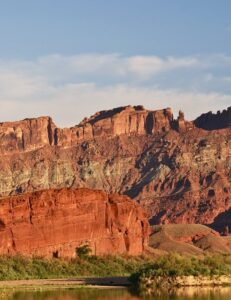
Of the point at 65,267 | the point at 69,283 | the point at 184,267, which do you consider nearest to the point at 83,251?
the point at 65,267

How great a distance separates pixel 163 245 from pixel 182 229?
20.9 meters

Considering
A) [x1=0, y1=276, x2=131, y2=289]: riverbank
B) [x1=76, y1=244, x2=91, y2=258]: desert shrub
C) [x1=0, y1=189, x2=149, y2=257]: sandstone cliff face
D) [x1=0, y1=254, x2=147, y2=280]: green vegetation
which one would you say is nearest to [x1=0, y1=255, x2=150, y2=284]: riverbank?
[x1=0, y1=254, x2=147, y2=280]: green vegetation

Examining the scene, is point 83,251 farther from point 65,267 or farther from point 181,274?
point 181,274

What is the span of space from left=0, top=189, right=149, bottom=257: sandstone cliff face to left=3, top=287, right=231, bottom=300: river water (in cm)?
2953

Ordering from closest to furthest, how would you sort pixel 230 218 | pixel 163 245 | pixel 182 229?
pixel 163 245 → pixel 182 229 → pixel 230 218

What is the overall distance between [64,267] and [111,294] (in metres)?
30.8

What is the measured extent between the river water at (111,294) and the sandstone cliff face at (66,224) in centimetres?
2953

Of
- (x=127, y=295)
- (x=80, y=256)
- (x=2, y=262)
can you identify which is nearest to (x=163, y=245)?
(x=80, y=256)

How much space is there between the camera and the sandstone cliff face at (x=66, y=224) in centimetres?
9650

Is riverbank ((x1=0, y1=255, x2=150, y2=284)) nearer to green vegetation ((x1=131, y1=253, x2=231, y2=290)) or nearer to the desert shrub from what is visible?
the desert shrub

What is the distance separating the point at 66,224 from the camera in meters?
102

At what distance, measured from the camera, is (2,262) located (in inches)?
3521

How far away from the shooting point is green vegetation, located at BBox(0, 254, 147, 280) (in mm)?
87750

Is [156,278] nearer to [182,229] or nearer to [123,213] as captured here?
[123,213]
